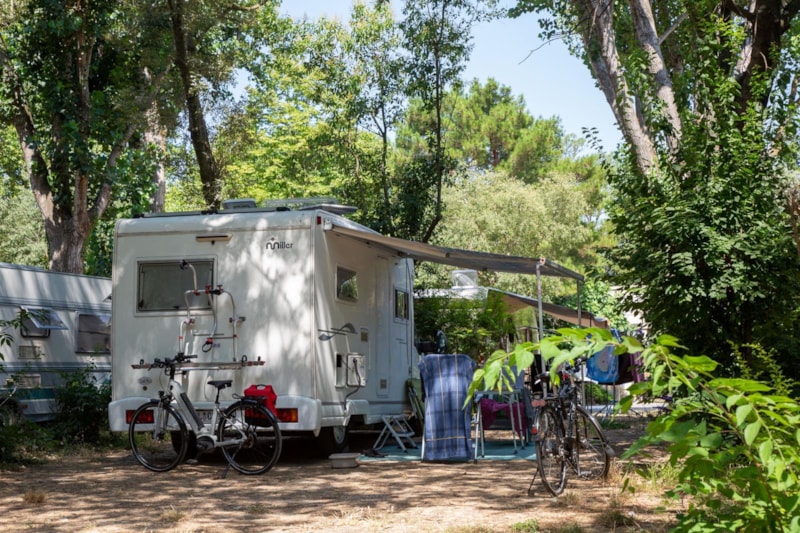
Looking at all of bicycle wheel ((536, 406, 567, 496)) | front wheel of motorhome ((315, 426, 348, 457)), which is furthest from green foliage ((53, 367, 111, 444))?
bicycle wheel ((536, 406, 567, 496))

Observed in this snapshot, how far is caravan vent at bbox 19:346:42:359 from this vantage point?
11646 mm

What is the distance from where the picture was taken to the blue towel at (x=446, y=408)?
9.98 m

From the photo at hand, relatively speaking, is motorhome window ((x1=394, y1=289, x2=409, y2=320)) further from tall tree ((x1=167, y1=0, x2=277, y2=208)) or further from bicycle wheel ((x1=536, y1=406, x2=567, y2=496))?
tall tree ((x1=167, y1=0, x2=277, y2=208))

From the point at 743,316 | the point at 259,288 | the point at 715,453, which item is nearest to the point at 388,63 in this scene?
the point at 259,288

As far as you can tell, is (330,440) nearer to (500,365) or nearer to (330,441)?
(330,441)

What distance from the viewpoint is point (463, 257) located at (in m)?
9.93

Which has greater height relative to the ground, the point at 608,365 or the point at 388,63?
the point at 388,63

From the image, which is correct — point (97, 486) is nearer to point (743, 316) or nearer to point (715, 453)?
point (743, 316)

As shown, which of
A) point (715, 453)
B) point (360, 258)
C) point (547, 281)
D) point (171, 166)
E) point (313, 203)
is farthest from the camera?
point (547, 281)

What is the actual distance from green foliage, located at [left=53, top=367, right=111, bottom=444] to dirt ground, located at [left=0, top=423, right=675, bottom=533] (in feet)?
5.86

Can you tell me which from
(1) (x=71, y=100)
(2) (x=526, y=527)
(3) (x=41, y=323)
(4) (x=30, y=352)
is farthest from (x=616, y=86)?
(1) (x=71, y=100)

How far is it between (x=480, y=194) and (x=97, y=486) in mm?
29467

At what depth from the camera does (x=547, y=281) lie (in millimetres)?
35969

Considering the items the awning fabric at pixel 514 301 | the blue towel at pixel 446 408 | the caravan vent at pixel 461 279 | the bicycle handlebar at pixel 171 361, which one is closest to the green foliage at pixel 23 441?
the bicycle handlebar at pixel 171 361
